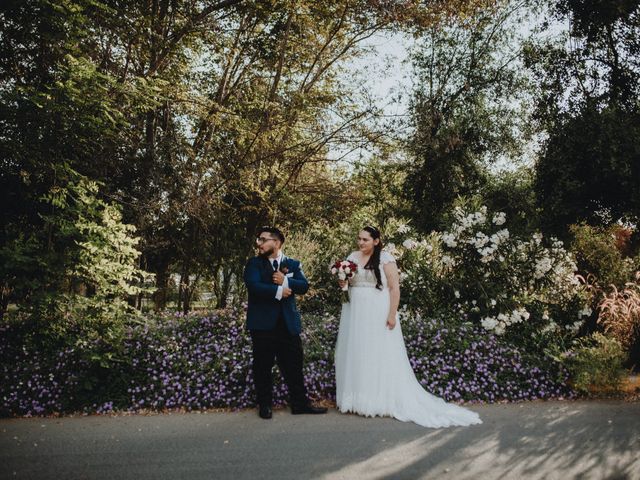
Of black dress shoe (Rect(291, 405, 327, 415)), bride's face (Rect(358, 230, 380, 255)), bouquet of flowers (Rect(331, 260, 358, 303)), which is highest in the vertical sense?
bride's face (Rect(358, 230, 380, 255))

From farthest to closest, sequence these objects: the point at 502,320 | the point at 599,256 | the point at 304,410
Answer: the point at 599,256, the point at 502,320, the point at 304,410

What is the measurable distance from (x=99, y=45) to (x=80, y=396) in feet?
18.4

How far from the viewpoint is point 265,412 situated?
485cm

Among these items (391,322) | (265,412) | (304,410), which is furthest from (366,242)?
(265,412)

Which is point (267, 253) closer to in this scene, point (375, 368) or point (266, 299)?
point (266, 299)

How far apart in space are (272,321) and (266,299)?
237mm

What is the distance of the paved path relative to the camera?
362 cm

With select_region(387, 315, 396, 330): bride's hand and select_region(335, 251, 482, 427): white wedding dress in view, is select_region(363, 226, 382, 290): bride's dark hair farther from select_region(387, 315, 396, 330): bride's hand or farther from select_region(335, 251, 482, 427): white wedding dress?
select_region(387, 315, 396, 330): bride's hand

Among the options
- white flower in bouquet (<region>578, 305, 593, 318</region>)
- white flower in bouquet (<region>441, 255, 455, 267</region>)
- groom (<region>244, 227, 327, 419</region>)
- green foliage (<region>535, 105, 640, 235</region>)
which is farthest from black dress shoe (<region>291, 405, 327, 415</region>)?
green foliage (<region>535, 105, 640, 235</region>)

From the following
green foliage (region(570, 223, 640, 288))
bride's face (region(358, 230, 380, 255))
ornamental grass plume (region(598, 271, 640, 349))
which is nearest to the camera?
bride's face (region(358, 230, 380, 255))

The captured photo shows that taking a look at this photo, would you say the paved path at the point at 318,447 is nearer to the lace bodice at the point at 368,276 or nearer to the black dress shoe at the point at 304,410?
the black dress shoe at the point at 304,410

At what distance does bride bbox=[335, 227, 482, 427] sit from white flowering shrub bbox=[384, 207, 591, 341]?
7.70 ft

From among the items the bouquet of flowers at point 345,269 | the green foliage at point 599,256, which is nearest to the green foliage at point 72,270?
the bouquet of flowers at point 345,269

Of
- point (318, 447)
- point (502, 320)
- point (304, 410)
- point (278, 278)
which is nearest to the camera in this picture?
point (318, 447)
